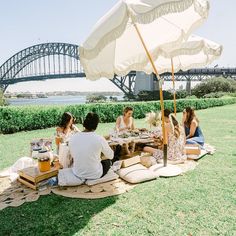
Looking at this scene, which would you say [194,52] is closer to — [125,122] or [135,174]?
[125,122]

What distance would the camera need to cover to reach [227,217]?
11.3 ft

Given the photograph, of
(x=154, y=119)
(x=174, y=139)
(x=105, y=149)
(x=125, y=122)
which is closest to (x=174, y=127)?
(x=174, y=139)

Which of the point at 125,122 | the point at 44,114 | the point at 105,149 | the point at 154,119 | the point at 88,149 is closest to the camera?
the point at 88,149

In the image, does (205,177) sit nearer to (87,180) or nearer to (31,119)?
(87,180)

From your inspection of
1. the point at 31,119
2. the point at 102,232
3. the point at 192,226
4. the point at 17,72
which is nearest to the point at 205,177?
the point at 192,226

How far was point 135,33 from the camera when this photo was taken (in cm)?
614

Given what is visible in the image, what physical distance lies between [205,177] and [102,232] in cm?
239

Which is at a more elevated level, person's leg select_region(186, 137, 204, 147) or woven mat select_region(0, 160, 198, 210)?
person's leg select_region(186, 137, 204, 147)

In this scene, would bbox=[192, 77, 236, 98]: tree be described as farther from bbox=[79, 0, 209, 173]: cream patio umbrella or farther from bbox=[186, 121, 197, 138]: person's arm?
bbox=[79, 0, 209, 173]: cream patio umbrella

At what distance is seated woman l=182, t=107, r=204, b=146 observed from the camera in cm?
662

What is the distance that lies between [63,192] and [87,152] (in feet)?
2.38

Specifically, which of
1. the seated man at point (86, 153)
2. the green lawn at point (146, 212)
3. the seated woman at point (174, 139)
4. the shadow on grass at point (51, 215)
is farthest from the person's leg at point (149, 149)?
the shadow on grass at point (51, 215)

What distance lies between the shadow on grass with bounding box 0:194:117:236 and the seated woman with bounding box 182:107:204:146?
10.4 ft

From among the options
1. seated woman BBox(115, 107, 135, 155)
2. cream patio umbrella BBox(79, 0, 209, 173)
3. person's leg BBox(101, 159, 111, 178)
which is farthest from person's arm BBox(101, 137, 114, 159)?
seated woman BBox(115, 107, 135, 155)
